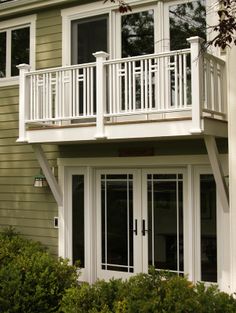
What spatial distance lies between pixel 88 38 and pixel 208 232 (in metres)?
4.35

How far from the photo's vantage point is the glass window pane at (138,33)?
9102mm

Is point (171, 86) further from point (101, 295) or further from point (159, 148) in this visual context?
point (101, 295)

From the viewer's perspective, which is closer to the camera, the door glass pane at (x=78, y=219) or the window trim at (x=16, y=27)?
the door glass pane at (x=78, y=219)

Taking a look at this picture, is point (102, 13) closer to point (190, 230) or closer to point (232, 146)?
point (232, 146)

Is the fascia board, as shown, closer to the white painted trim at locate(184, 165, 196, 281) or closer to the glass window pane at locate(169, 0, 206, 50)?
the glass window pane at locate(169, 0, 206, 50)

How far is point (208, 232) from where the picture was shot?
8453mm

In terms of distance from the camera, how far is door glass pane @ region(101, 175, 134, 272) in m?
9.35

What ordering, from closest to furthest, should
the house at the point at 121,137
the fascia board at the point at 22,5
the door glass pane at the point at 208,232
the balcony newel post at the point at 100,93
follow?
the house at the point at 121,137 < the balcony newel post at the point at 100,93 < the door glass pane at the point at 208,232 < the fascia board at the point at 22,5

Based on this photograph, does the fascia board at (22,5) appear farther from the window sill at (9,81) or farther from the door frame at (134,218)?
the door frame at (134,218)

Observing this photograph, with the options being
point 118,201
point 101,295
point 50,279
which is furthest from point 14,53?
point 101,295

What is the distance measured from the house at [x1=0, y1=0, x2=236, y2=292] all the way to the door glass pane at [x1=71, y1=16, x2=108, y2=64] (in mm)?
20

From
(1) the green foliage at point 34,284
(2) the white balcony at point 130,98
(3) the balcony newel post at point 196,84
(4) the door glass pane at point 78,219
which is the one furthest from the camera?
(4) the door glass pane at point 78,219

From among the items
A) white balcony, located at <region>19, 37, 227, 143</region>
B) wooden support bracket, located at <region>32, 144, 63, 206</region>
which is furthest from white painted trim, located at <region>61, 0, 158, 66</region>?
wooden support bracket, located at <region>32, 144, 63, 206</region>

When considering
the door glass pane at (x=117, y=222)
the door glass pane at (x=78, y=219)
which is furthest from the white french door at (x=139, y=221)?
the door glass pane at (x=78, y=219)
